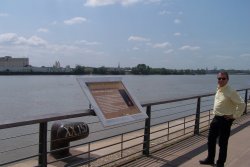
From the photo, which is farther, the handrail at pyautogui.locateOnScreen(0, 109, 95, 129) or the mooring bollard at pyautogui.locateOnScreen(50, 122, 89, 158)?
the mooring bollard at pyautogui.locateOnScreen(50, 122, 89, 158)

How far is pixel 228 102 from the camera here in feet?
21.0

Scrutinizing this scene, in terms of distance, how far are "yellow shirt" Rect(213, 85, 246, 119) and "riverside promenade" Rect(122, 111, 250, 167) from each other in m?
0.98

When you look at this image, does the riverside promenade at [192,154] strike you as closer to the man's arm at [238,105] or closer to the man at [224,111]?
the man at [224,111]

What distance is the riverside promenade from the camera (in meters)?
6.70

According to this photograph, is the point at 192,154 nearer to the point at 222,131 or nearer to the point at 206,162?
the point at 206,162

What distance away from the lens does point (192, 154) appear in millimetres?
7410

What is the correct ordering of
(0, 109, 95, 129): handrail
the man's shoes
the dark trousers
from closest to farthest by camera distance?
(0, 109, 95, 129): handrail → the dark trousers → the man's shoes

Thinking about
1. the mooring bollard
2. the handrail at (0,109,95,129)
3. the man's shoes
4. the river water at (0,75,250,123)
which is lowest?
the river water at (0,75,250,123)

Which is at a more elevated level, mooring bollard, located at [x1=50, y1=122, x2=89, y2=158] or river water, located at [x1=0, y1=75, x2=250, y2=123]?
mooring bollard, located at [x1=50, y1=122, x2=89, y2=158]

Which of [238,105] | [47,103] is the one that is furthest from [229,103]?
[47,103]

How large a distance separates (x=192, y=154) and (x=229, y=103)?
1.49m

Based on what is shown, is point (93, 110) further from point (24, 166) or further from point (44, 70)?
point (44, 70)

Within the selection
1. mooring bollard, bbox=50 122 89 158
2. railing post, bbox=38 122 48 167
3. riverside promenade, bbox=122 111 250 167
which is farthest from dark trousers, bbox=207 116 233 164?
railing post, bbox=38 122 48 167

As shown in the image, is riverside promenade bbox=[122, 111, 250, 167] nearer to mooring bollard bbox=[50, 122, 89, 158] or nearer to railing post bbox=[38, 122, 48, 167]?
mooring bollard bbox=[50, 122, 89, 158]
